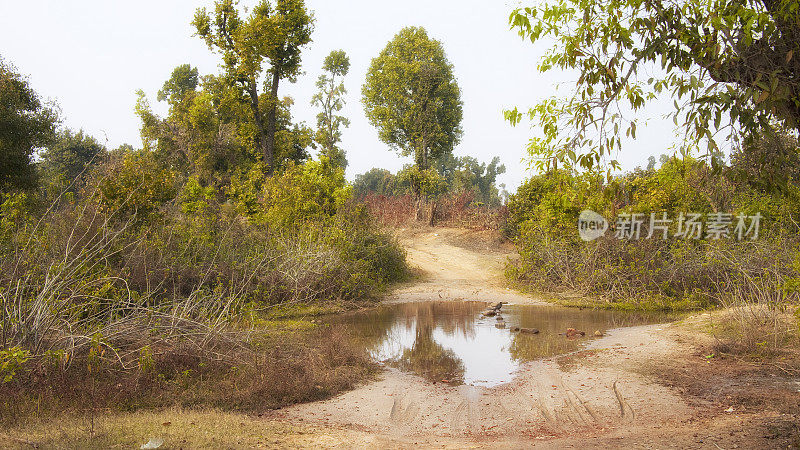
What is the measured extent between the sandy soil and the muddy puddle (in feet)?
1.48

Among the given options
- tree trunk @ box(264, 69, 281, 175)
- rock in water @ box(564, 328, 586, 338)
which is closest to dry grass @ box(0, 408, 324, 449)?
rock in water @ box(564, 328, 586, 338)

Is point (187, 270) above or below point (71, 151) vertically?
below

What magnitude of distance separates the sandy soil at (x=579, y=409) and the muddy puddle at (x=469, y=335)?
0.45m

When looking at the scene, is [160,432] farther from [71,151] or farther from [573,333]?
[71,151]

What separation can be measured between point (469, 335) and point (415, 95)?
24479 mm

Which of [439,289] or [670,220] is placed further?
[439,289]

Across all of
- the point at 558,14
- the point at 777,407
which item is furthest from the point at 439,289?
the point at 558,14

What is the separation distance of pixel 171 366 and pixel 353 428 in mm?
2560

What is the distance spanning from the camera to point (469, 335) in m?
10.7

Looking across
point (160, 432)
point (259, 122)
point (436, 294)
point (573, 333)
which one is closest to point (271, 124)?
point (259, 122)

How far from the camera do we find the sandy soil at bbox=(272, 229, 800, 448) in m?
5.07

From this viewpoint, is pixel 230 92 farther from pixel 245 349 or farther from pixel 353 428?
pixel 353 428

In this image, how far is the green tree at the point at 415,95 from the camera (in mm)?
33062

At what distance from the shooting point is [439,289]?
16.5 meters
